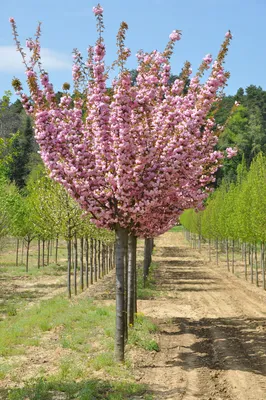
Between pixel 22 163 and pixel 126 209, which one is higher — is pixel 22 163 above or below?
above

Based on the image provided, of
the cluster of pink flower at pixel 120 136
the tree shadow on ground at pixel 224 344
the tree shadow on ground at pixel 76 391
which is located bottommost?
the tree shadow on ground at pixel 224 344

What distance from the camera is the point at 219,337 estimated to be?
59.9ft

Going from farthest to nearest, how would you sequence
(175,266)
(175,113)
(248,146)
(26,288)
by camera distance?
1. (248,146)
2. (175,266)
3. (26,288)
4. (175,113)

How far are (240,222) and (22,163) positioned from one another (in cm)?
7926

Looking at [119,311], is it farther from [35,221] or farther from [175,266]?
[175,266]

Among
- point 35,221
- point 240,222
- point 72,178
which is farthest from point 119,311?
point 35,221

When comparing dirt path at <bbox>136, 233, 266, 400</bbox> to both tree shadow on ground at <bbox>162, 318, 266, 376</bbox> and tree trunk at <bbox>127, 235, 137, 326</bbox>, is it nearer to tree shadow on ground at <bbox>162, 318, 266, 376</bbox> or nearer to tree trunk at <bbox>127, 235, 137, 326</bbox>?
tree shadow on ground at <bbox>162, 318, 266, 376</bbox>

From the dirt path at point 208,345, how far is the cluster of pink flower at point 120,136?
4426mm

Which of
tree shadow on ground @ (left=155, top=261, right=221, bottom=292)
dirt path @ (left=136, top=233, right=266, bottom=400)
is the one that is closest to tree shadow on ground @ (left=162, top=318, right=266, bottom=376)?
dirt path @ (left=136, top=233, right=266, bottom=400)

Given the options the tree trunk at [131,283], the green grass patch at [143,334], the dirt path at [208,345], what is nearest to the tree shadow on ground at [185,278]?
the dirt path at [208,345]

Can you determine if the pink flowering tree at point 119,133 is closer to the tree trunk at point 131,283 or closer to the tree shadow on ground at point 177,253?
the tree trunk at point 131,283

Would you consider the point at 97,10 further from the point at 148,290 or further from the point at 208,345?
the point at 148,290

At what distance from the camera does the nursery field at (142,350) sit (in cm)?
1188

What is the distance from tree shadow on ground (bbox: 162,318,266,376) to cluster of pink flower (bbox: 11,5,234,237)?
492 centimetres
